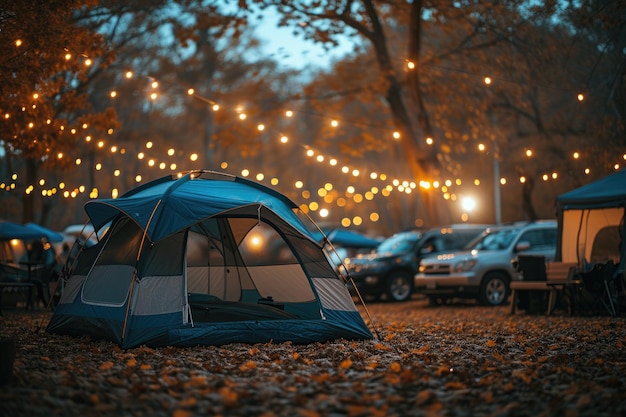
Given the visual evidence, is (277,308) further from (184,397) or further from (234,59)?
(234,59)

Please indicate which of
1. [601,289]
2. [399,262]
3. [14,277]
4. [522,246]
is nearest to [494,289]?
[522,246]

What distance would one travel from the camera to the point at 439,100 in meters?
26.6

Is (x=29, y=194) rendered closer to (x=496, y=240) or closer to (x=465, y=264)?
(x=465, y=264)

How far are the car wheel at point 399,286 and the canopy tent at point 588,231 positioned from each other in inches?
193

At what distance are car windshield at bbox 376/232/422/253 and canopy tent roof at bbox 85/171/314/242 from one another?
369 inches

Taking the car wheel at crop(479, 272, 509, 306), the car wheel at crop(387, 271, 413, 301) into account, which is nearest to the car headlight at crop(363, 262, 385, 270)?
the car wheel at crop(387, 271, 413, 301)

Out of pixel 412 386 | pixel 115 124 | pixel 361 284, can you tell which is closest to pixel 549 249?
pixel 361 284

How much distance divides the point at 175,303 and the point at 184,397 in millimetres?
3788

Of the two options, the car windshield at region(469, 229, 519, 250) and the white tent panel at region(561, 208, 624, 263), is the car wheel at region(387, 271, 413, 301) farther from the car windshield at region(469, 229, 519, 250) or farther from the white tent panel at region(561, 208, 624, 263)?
the white tent panel at region(561, 208, 624, 263)

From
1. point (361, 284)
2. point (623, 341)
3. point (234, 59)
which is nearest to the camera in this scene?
point (623, 341)

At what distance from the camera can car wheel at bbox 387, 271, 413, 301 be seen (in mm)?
20656

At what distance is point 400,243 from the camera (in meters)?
21.5

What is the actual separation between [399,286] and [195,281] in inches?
361

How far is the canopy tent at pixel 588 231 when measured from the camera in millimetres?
15422
